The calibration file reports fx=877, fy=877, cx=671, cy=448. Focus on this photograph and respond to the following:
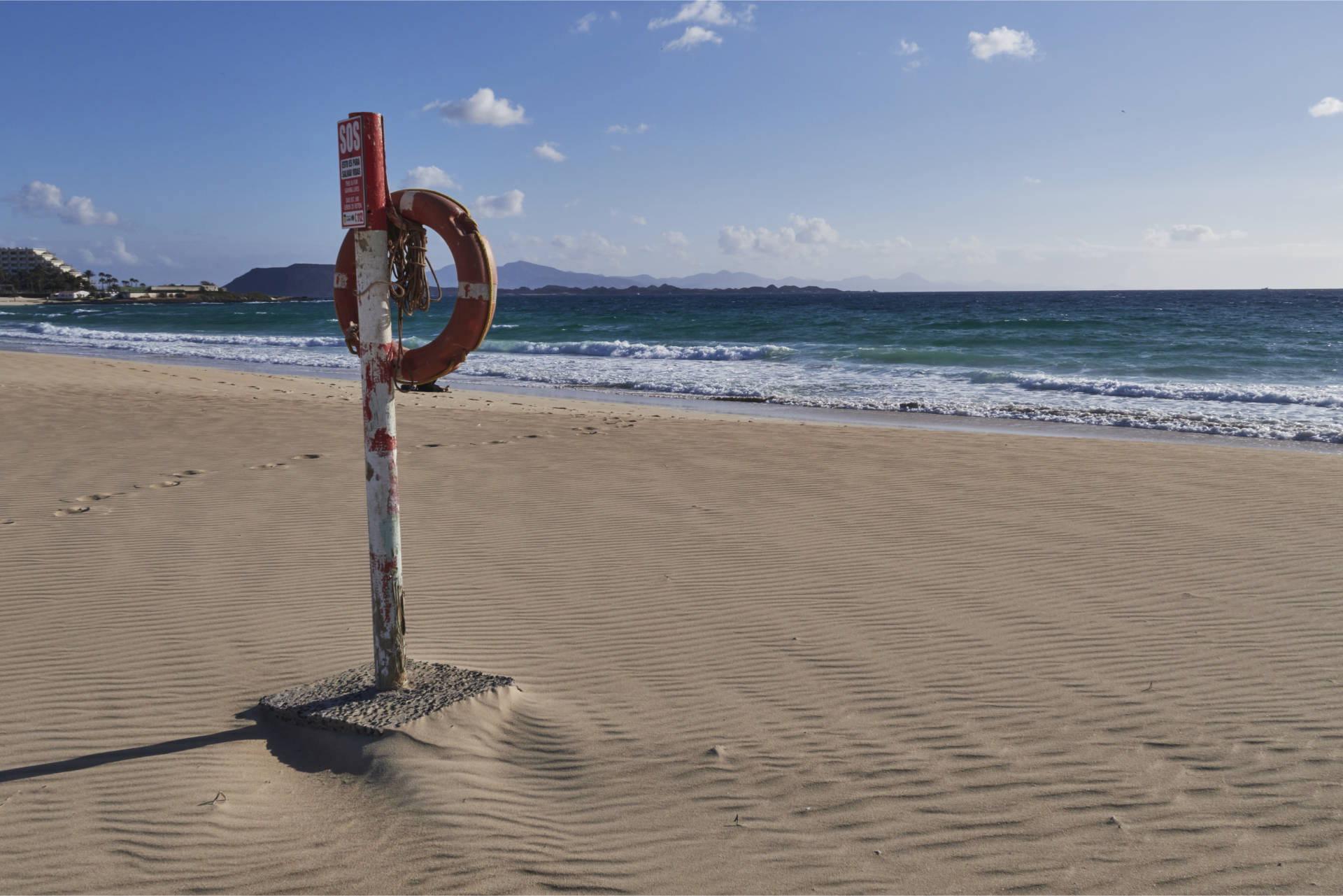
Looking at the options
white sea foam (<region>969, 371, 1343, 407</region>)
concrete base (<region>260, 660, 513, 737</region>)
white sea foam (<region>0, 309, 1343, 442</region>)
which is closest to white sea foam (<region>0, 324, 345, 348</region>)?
white sea foam (<region>0, 309, 1343, 442</region>)

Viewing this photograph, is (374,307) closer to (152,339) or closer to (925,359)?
(925,359)

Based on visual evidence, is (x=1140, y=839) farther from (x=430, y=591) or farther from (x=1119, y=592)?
(x=430, y=591)

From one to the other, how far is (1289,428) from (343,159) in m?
14.4

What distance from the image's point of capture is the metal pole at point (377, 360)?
11.4 ft

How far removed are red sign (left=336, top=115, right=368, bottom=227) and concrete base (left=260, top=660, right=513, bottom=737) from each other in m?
1.98

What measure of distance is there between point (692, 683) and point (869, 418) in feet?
37.9

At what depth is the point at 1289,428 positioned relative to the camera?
43.3 feet

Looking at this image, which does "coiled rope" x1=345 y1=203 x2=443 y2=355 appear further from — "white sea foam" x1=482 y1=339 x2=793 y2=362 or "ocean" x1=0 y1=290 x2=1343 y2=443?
"white sea foam" x1=482 y1=339 x2=793 y2=362

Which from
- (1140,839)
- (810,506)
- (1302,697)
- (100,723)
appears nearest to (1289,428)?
(810,506)

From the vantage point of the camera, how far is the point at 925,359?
26.2 m

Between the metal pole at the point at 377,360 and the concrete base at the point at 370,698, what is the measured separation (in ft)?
1.54

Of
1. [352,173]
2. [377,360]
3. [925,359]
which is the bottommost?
[925,359]

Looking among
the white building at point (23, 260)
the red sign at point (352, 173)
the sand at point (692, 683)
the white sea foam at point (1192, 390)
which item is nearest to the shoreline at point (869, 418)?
the sand at point (692, 683)

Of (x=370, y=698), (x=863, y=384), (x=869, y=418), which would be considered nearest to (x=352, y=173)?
(x=370, y=698)
